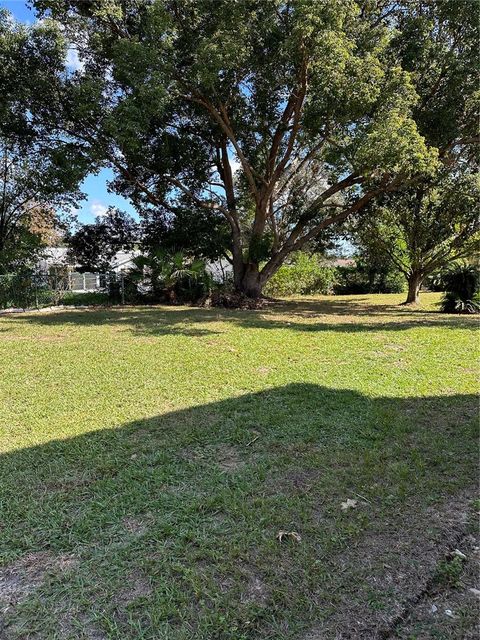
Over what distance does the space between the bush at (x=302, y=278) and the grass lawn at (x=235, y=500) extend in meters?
13.8

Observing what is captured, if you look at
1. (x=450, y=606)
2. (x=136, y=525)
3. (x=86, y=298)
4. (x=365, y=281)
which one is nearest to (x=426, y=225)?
(x=365, y=281)

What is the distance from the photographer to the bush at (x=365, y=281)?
71.5 ft

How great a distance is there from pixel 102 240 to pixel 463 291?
12328 millimetres

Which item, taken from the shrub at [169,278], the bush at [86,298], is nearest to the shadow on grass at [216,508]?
the shrub at [169,278]

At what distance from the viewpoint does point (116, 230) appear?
52.6 ft

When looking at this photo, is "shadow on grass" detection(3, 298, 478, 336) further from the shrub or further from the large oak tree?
the large oak tree

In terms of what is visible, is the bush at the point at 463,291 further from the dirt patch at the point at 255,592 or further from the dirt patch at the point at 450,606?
the dirt patch at the point at 255,592

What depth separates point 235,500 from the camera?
2441 mm

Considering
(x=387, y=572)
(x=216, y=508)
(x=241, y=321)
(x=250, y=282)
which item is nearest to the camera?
(x=387, y=572)

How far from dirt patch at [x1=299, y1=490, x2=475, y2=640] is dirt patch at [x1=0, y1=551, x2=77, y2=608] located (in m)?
1.14

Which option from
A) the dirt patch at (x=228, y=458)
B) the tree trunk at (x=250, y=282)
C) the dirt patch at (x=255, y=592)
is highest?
the tree trunk at (x=250, y=282)

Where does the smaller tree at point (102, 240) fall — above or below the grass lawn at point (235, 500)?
above

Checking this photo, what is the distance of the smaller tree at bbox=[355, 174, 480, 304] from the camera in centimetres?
1216

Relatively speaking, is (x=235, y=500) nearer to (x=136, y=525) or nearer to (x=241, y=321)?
(x=136, y=525)
